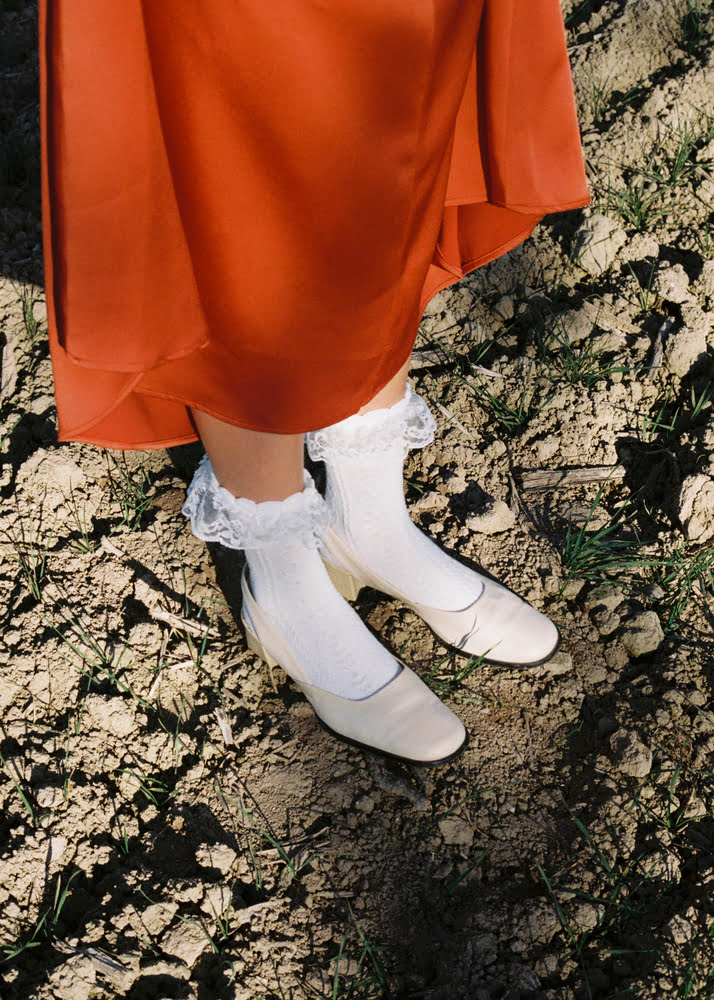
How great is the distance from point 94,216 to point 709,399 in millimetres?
1429

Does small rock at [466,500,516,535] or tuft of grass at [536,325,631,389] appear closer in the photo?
small rock at [466,500,516,535]

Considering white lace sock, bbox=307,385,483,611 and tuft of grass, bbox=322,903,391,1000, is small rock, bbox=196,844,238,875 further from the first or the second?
white lace sock, bbox=307,385,483,611

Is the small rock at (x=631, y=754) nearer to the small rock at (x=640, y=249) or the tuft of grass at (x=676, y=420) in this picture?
the tuft of grass at (x=676, y=420)

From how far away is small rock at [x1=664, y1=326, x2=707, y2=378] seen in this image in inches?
73.7

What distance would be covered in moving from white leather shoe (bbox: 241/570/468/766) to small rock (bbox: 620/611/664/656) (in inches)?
15.1

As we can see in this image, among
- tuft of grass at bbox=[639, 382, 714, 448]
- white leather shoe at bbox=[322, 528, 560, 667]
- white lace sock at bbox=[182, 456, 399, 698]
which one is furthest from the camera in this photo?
tuft of grass at bbox=[639, 382, 714, 448]

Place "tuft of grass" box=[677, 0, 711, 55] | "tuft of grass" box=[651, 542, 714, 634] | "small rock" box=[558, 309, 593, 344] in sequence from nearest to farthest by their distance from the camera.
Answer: "tuft of grass" box=[651, 542, 714, 634] → "small rock" box=[558, 309, 593, 344] → "tuft of grass" box=[677, 0, 711, 55]

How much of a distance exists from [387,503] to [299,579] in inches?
8.0

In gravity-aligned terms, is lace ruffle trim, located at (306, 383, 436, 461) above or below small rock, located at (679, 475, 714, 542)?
above

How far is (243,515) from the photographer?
4.08ft

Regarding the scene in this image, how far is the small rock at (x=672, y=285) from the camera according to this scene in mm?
1983

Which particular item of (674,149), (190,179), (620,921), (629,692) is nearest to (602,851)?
(620,921)

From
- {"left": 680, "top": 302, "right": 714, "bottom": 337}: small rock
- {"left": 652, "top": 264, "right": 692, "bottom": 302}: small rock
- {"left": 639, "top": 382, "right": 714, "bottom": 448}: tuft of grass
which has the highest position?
{"left": 652, "top": 264, "right": 692, "bottom": 302}: small rock

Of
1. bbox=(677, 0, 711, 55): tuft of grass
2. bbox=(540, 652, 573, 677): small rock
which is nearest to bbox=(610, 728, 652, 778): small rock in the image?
bbox=(540, 652, 573, 677): small rock
